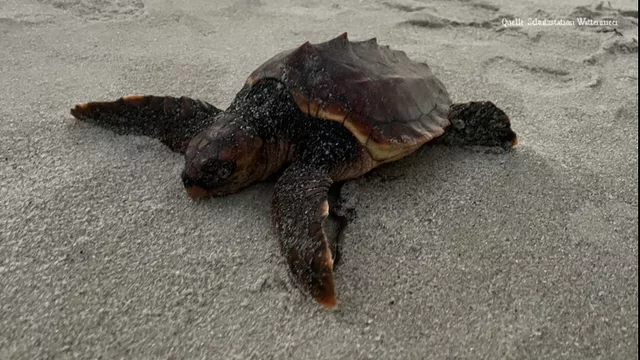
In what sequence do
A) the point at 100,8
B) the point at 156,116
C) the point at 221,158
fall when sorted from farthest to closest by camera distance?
the point at 100,8
the point at 156,116
the point at 221,158

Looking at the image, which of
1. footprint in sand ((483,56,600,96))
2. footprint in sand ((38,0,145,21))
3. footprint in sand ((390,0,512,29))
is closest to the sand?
footprint in sand ((483,56,600,96))

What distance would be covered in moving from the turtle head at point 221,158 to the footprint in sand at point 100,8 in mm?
1502

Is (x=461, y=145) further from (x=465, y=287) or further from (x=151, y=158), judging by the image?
(x=151, y=158)

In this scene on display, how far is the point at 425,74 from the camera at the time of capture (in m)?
1.70

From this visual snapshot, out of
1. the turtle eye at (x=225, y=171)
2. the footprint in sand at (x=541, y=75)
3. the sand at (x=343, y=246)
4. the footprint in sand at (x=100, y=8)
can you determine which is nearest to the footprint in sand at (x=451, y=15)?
the footprint in sand at (x=541, y=75)

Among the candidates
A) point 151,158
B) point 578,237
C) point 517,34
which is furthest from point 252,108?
point 517,34

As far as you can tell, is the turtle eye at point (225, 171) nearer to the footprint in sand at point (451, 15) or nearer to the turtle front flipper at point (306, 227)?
the turtle front flipper at point (306, 227)

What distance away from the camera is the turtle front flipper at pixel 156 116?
59.6 inches

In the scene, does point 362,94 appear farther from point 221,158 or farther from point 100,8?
point 100,8

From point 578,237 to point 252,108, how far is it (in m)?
1.02

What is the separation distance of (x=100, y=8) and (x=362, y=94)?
185 cm

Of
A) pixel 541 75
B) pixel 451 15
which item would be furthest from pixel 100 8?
pixel 541 75

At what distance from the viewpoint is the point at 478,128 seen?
Result: 1662 mm

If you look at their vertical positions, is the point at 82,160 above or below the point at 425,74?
below
